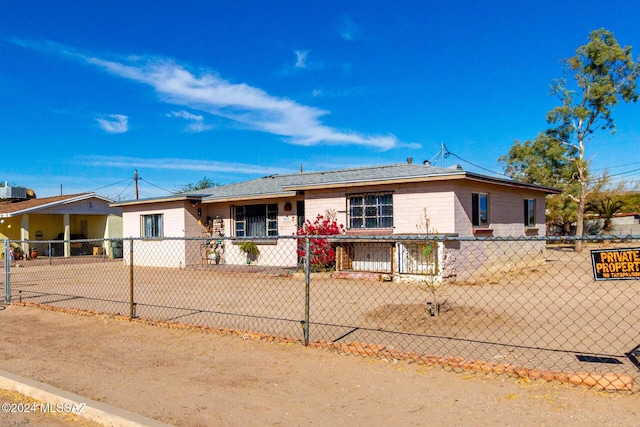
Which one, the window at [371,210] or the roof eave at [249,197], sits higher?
the roof eave at [249,197]

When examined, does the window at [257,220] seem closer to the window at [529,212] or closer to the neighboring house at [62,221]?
the window at [529,212]

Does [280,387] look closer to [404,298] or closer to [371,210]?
[404,298]

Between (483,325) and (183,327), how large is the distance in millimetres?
4618

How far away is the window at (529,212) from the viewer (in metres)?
20.3

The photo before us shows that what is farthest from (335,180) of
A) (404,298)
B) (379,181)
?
(404,298)

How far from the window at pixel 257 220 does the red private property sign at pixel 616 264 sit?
15.5 metres

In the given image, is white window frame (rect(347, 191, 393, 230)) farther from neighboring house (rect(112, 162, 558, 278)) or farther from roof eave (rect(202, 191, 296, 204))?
roof eave (rect(202, 191, 296, 204))

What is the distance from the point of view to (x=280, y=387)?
4.92 metres

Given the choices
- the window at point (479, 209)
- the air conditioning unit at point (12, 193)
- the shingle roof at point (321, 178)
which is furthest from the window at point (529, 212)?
the air conditioning unit at point (12, 193)

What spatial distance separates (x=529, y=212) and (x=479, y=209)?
5520mm

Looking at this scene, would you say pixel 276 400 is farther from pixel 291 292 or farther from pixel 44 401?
pixel 291 292

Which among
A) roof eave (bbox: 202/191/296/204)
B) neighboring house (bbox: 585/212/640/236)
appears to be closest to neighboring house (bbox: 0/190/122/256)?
roof eave (bbox: 202/191/296/204)

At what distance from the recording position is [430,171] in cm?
1559

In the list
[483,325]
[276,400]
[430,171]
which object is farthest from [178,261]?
[276,400]
